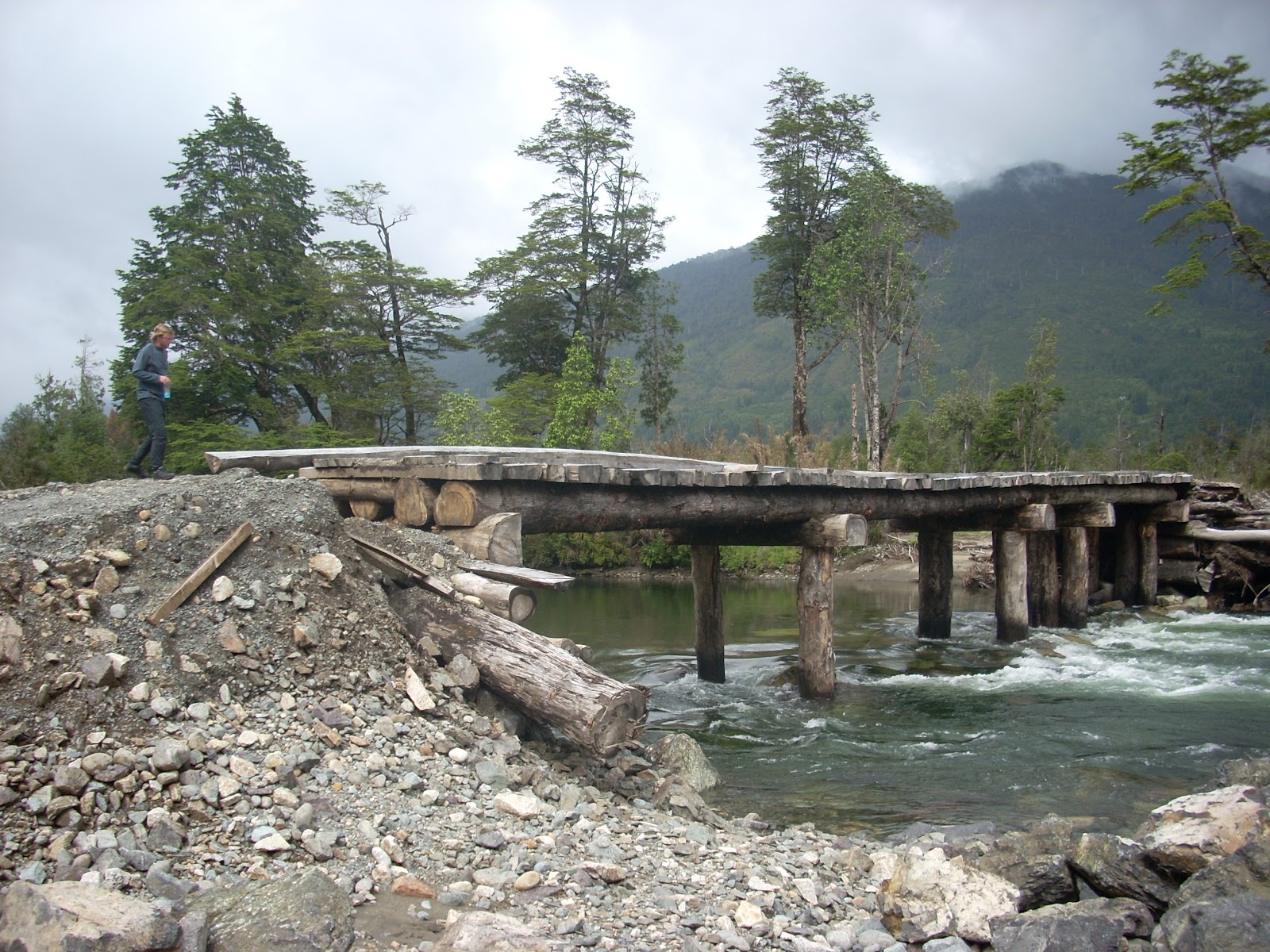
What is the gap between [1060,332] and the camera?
3509 inches

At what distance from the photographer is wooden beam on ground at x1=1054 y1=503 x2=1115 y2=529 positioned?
14.1 m

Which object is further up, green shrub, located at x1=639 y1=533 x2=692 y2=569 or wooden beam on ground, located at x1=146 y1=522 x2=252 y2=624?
wooden beam on ground, located at x1=146 y1=522 x2=252 y2=624

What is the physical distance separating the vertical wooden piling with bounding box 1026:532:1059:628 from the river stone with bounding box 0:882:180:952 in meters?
14.5

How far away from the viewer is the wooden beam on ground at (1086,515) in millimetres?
14125

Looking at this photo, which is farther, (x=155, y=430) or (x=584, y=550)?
(x=584, y=550)

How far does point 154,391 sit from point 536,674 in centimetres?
536

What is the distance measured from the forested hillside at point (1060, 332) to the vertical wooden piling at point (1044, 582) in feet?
128

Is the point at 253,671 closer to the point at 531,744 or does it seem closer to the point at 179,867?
the point at 179,867

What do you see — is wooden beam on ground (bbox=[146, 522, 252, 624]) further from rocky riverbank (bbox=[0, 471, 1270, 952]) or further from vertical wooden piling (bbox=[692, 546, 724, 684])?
vertical wooden piling (bbox=[692, 546, 724, 684])

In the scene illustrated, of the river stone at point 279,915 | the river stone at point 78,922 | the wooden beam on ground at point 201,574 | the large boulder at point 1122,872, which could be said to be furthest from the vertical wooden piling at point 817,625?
the river stone at point 78,922

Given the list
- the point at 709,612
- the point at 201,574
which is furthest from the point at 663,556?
the point at 201,574

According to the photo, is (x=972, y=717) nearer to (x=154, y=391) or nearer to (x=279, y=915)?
(x=279, y=915)

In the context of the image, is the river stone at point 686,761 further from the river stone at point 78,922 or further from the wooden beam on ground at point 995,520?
the wooden beam on ground at point 995,520

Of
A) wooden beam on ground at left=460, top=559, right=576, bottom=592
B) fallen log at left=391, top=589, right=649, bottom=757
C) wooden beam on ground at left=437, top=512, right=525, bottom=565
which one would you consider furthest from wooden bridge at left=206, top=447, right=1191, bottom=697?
fallen log at left=391, top=589, right=649, bottom=757
